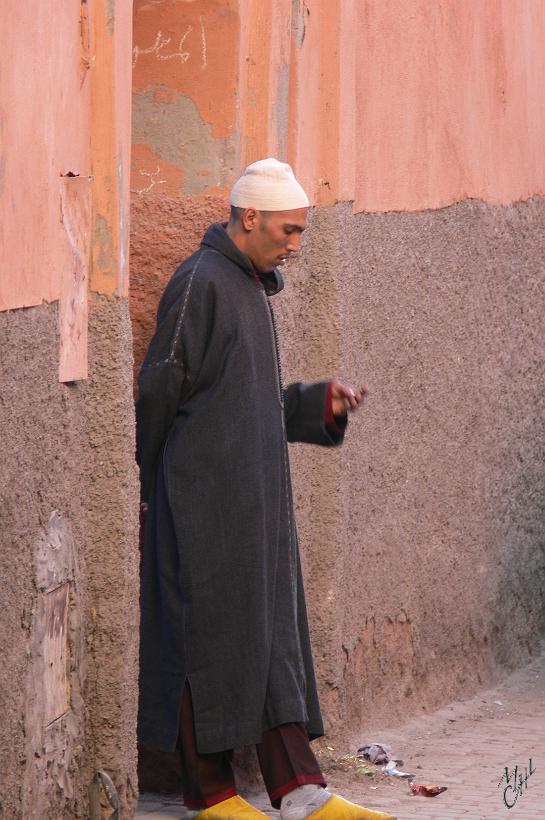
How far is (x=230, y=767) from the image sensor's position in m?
5.14

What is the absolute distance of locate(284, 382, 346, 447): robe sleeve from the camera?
525 centimetres

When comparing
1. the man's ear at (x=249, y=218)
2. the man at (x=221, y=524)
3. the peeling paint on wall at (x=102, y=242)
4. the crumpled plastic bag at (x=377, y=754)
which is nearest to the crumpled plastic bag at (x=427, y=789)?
the crumpled plastic bag at (x=377, y=754)

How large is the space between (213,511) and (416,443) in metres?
2.18

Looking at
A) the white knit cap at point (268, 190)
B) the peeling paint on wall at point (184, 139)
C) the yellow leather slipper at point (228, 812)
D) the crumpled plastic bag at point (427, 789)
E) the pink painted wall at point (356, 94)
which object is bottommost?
the crumpled plastic bag at point (427, 789)

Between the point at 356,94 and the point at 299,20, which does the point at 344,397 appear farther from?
the point at 356,94

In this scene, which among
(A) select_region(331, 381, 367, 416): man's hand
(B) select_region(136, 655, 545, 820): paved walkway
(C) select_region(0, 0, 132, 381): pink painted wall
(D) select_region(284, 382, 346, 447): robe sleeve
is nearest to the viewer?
(C) select_region(0, 0, 132, 381): pink painted wall

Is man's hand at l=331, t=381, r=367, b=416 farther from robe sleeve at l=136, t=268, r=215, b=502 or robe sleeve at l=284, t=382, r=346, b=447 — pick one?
robe sleeve at l=136, t=268, r=215, b=502

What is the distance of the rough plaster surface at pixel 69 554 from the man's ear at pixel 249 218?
50 cm

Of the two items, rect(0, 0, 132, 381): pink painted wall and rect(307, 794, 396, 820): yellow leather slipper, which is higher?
rect(0, 0, 132, 381): pink painted wall

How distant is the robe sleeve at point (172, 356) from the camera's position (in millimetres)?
4922

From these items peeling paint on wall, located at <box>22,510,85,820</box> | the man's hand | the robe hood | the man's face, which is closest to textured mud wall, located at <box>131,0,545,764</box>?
the robe hood

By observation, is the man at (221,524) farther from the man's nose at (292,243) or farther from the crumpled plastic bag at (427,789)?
the crumpled plastic bag at (427,789)

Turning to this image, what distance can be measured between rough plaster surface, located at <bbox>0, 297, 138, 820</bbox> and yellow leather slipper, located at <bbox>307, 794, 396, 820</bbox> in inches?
23.0

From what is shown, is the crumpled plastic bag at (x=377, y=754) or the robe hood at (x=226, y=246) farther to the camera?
the crumpled plastic bag at (x=377, y=754)
